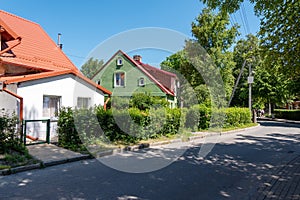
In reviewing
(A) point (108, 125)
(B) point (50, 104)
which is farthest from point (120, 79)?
(A) point (108, 125)

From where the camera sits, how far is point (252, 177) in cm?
583

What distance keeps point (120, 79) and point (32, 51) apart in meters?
13.7

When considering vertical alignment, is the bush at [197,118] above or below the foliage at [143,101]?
below

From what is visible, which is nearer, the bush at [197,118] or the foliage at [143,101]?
the bush at [197,118]

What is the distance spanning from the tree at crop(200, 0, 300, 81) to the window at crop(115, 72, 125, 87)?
20637 millimetres

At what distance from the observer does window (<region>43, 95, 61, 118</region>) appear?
1109cm

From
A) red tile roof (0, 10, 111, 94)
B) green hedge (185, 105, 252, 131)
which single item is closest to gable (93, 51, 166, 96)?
green hedge (185, 105, 252, 131)

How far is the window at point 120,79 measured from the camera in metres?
26.9

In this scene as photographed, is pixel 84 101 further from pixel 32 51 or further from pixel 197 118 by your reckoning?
pixel 197 118

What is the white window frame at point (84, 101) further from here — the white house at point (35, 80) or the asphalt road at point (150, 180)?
the asphalt road at point (150, 180)

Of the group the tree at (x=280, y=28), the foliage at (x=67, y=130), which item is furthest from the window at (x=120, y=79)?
the tree at (x=280, y=28)

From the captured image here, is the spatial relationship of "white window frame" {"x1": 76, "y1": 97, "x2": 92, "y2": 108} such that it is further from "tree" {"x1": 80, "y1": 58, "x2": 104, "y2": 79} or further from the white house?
"tree" {"x1": 80, "y1": 58, "x2": 104, "y2": 79}

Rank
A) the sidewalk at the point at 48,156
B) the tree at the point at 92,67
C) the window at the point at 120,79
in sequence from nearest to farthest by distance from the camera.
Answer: the sidewalk at the point at 48,156
the window at the point at 120,79
the tree at the point at 92,67

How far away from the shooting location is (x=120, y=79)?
27.1 m
